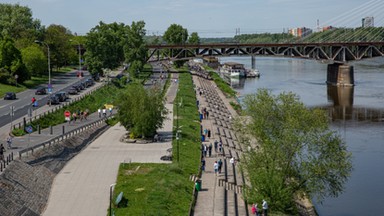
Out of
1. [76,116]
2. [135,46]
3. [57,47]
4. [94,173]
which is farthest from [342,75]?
[94,173]

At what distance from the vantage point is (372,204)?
37938 mm

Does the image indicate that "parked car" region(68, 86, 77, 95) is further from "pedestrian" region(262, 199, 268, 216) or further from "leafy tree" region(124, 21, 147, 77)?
"pedestrian" region(262, 199, 268, 216)

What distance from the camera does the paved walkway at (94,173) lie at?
30.5m

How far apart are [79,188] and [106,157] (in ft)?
25.5

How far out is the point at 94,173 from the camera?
37188mm

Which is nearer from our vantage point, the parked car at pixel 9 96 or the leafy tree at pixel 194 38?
the parked car at pixel 9 96

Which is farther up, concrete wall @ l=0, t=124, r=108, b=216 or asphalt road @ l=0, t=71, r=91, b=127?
asphalt road @ l=0, t=71, r=91, b=127

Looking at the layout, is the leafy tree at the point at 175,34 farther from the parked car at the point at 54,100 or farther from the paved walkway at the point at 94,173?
the paved walkway at the point at 94,173

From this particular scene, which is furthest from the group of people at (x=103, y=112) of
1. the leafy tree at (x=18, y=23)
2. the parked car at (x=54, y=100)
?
the leafy tree at (x=18, y=23)

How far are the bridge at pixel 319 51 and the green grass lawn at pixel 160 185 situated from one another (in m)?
71.4

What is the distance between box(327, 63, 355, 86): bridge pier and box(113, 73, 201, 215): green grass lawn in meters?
72.1

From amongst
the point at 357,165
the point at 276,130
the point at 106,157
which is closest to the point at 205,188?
the point at 276,130

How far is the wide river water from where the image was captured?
3853cm

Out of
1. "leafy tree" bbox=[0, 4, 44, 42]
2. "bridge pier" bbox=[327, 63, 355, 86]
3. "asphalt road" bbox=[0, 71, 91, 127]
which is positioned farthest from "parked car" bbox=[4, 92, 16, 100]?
"bridge pier" bbox=[327, 63, 355, 86]
